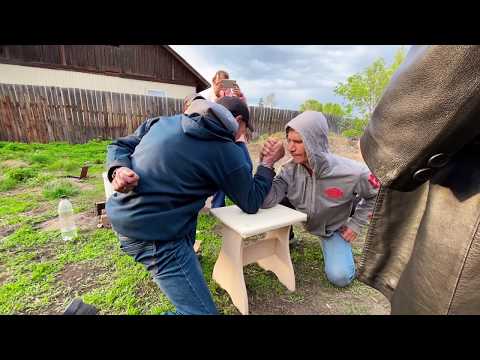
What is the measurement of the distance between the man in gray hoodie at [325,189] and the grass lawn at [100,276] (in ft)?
1.06

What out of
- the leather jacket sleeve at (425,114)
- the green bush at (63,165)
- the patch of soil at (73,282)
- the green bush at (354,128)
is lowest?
the green bush at (63,165)

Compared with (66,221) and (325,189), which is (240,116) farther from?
(66,221)

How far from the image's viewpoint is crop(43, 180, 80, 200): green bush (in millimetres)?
4625

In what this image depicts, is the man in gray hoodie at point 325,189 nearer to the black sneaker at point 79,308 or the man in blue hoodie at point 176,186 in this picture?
the man in blue hoodie at point 176,186

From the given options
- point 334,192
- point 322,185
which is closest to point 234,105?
point 322,185

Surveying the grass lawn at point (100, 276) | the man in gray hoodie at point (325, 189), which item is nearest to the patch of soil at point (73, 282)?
the grass lawn at point (100, 276)

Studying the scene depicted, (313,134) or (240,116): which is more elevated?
(240,116)

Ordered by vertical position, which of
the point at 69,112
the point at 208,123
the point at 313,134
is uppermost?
the point at 208,123

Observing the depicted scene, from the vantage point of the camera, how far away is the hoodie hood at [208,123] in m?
1.55

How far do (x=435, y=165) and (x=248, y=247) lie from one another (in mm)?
2048

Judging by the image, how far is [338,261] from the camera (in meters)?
2.65

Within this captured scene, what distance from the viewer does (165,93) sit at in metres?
15.5

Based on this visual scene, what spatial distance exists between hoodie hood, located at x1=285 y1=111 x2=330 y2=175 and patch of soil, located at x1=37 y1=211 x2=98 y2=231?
Answer: 3.15 meters
